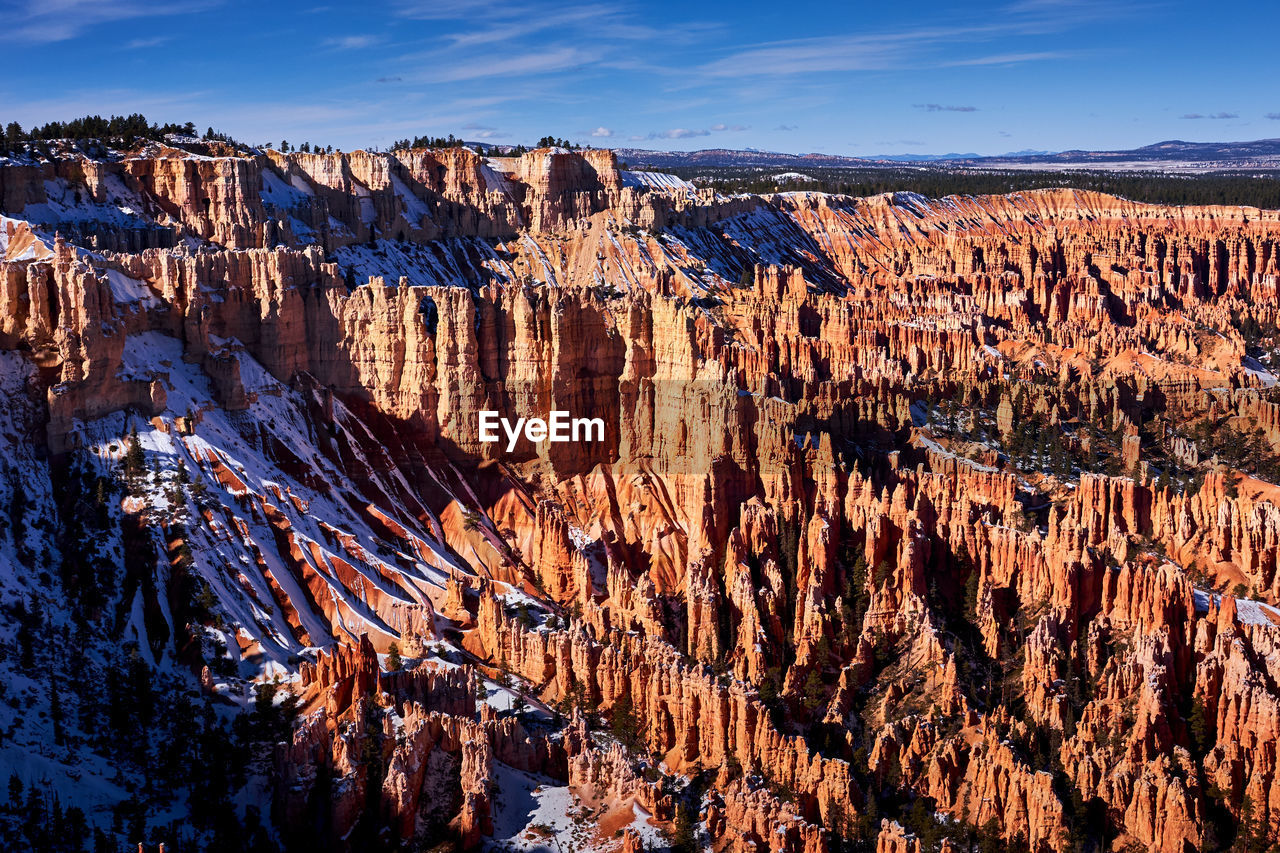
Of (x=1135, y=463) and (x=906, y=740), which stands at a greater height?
(x=1135, y=463)

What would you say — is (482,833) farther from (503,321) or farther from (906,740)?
(503,321)

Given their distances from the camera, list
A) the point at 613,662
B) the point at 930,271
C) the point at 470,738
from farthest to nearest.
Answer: the point at 930,271 → the point at 613,662 → the point at 470,738

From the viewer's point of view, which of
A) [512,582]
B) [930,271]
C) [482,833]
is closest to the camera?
[482,833]

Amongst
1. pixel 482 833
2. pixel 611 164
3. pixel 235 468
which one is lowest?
pixel 482 833

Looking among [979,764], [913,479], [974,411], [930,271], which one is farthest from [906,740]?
[930,271]

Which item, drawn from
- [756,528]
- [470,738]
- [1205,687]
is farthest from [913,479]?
[470,738]

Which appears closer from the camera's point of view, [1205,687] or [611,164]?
[1205,687]
